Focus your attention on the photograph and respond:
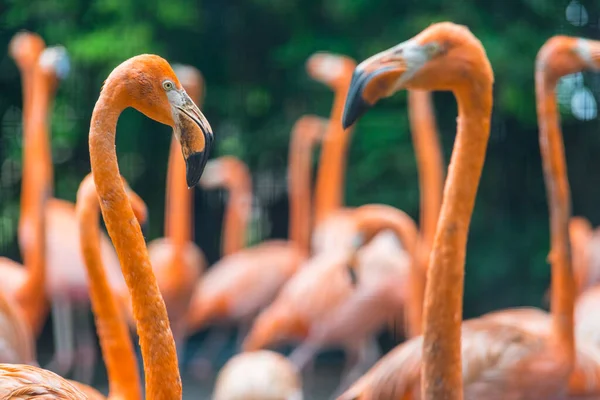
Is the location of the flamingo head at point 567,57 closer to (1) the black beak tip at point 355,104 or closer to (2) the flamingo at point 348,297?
(1) the black beak tip at point 355,104

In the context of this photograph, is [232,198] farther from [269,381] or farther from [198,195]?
[269,381]

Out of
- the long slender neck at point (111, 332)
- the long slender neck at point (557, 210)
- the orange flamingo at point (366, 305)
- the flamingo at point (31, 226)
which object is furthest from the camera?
the orange flamingo at point (366, 305)

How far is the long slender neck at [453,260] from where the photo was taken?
1878 millimetres

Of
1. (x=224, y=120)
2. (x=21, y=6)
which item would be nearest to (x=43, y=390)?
(x=21, y=6)

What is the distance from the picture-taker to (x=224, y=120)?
5.90 m

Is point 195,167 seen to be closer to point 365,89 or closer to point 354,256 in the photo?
point 365,89

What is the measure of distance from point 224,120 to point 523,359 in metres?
3.82

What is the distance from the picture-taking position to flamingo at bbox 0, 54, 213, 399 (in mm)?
1630

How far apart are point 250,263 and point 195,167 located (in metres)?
3.59

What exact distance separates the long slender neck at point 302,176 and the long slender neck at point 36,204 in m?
1.54

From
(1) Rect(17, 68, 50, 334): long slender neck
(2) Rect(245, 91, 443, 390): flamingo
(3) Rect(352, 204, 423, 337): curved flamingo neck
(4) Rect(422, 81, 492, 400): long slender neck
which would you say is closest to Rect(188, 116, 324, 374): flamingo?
(2) Rect(245, 91, 443, 390): flamingo

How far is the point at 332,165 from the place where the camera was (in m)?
5.06

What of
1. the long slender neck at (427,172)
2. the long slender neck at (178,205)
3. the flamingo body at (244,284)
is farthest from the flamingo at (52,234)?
the long slender neck at (427,172)

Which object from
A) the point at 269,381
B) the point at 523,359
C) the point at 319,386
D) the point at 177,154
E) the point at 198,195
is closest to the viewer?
the point at 523,359
